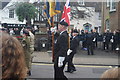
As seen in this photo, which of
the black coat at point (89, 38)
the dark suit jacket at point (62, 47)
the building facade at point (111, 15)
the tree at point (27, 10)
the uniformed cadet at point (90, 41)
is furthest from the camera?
the tree at point (27, 10)

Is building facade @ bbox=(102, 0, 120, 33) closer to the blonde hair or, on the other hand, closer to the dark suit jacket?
the dark suit jacket

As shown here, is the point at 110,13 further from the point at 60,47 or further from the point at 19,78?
the point at 19,78

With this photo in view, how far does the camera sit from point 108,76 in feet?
7.04

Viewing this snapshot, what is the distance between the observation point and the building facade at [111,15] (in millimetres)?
23230

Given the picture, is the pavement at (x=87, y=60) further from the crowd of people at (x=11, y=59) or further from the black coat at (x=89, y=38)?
the crowd of people at (x=11, y=59)

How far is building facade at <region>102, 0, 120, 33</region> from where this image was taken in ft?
76.2

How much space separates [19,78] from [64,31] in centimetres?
538

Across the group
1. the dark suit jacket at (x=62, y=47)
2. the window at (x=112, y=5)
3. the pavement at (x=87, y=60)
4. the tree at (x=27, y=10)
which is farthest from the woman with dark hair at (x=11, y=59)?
the tree at (x=27, y=10)

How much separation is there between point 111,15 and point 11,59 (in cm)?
2343

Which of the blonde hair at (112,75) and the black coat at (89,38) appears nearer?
the blonde hair at (112,75)

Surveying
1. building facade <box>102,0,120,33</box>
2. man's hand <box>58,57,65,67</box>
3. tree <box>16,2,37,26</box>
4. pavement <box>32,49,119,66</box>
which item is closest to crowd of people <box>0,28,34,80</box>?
man's hand <box>58,57,65,67</box>

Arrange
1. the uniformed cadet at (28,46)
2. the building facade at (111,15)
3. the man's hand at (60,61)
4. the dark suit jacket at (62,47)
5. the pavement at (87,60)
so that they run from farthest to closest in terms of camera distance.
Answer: the building facade at (111,15) < the pavement at (87,60) < the uniformed cadet at (28,46) < the dark suit jacket at (62,47) < the man's hand at (60,61)

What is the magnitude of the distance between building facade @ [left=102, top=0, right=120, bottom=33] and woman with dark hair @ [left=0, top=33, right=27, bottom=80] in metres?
20.8

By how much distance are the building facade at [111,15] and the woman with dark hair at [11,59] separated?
20793 mm
